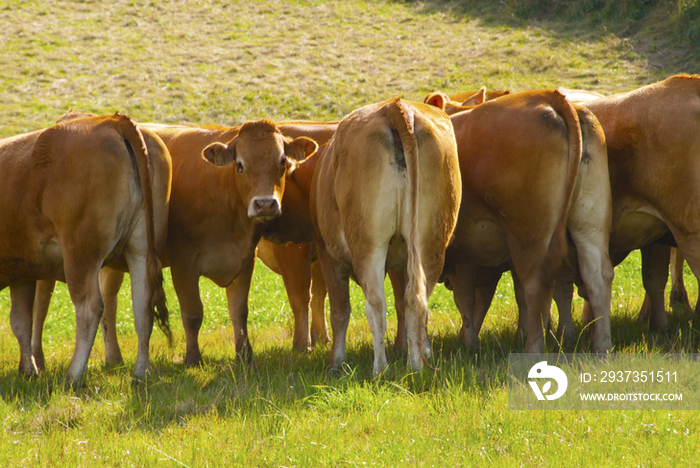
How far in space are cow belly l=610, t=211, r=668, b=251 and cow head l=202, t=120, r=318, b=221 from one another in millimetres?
3136

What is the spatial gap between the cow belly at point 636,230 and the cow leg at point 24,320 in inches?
233

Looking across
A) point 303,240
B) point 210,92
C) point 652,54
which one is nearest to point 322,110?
point 210,92

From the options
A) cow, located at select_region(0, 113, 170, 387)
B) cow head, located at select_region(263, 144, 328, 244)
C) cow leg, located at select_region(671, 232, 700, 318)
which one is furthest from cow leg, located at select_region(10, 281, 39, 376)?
cow leg, located at select_region(671, 232, 700, 318)

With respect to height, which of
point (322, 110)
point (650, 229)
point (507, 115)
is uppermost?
point (507, 115)

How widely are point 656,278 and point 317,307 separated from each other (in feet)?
13.3

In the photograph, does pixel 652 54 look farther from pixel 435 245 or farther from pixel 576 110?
pixel 435 245

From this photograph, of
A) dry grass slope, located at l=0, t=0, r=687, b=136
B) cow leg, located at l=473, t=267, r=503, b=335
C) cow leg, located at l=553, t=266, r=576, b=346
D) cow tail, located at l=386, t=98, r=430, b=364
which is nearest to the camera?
cow tail, located at l=386, t=98, r=430, b=364

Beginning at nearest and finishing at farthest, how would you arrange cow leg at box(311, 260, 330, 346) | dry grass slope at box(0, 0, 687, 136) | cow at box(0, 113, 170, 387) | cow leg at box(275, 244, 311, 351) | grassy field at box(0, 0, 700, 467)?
grassy field at box(0, 0, 700, 467)
cow at box(0, 113, 170, 387)
cow leg at box(275, 244, 311, 351)
cow leg at box(311, 260, 330, 346)
dry grass slope at box(0, 0, 687, 136)

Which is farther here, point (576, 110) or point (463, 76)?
point (463, 76)

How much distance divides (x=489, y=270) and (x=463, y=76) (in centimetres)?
2179

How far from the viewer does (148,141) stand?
686 cm

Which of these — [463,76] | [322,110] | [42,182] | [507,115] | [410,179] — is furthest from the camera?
[463,76]

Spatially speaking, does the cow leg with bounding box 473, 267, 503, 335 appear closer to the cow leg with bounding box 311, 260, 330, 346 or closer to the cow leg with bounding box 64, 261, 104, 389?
the cow leg with bounding box 311, 260, 330, 346

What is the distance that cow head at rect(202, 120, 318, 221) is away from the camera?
6.85 meters
